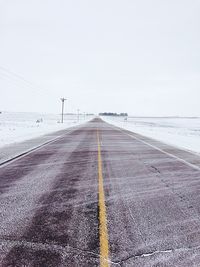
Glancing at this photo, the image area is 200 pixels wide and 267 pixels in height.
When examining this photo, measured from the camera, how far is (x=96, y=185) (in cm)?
678

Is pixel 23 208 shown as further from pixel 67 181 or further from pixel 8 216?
pixel 67 181

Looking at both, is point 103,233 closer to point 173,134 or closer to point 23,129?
Result: point 173,134

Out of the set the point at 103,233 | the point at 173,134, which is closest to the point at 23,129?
the point at 173,134

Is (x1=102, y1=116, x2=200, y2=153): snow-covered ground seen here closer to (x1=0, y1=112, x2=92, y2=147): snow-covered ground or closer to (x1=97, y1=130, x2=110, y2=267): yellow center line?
(x1=97, y1=130, x2=110, y2=267): yellow center line

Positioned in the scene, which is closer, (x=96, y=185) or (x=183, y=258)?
(x=183, y=258)

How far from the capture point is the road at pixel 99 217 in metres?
3.34

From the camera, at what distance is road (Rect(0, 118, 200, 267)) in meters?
3.34

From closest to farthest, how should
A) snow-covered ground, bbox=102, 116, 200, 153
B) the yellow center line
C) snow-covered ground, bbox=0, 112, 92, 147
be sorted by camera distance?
the yellow center line
snow-covered ground, bbox=102, 116, 200, 153
snow-covered ground, bbox=0, 112, 92, 147

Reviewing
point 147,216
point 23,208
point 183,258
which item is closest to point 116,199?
point 147,216

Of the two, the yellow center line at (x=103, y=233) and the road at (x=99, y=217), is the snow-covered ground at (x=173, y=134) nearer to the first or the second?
the road at (x=99, y=217)

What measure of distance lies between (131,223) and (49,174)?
4.20 meters

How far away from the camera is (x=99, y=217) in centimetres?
461

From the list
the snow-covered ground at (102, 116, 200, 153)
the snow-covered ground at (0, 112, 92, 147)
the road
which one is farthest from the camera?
the snow-covered ground at (0, 112, 92, 147)

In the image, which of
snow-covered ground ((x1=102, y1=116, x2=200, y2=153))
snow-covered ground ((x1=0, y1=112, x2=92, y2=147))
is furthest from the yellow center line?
snow-covered ground ((x1=0, y1=112, x2=92, y2=147))
